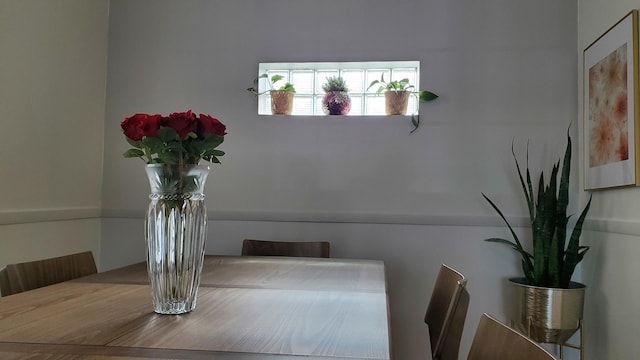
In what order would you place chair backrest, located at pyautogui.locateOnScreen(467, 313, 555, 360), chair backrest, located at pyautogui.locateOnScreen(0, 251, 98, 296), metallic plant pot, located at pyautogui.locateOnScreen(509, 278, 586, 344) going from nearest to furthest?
chair backrest, located at pyautogui.locateOnScreen(467, 313, 555, 360) → chair backrest, located at pyautogui.locateOnScreen(0, 251, 98, 296) → metallic plant pot, located at pyautogui.locateOnScreen(509, 278, 586, 344)

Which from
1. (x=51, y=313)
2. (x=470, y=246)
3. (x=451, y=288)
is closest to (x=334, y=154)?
(x=470, y=246)

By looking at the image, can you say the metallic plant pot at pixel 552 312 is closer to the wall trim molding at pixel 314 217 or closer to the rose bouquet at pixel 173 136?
the wall trim molding at pixel 314 217

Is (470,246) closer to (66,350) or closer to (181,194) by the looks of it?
(181,194)

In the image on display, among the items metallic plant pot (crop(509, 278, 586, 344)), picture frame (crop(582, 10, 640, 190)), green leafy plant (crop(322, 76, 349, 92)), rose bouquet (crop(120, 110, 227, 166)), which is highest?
green leafy plant (crop(322, 76, 349, 92))

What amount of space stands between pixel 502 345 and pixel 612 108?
156cm

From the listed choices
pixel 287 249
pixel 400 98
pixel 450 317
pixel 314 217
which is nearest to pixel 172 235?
pixel 450 317

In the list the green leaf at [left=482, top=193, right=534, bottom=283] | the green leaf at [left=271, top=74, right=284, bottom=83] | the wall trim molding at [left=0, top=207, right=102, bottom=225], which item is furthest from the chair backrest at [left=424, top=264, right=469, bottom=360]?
the wall trim molding at [left=0, top=207, right=102, bottom=225]

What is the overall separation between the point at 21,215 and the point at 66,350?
151cm

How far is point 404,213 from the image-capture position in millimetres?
2373

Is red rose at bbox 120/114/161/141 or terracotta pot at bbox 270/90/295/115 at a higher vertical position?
terracotta pot at bbox 270/90/295/115

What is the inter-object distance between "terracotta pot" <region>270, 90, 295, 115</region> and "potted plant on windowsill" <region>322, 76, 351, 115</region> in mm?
187

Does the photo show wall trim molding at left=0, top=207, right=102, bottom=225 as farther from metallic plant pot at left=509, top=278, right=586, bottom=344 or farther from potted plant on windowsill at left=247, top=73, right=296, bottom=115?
metallic plant pot at left=509, top=278, right=586, bottom=344

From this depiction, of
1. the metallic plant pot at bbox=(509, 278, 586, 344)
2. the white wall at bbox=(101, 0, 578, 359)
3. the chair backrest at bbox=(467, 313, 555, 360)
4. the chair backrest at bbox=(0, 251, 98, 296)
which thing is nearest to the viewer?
the chair backrest at bbox=(467, 313, 555, 360)

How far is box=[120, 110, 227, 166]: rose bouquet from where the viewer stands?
92 centimetres
